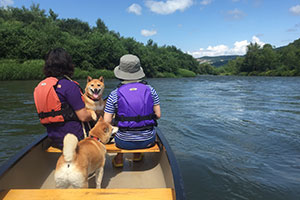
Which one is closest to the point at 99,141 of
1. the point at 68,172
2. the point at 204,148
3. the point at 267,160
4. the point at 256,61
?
the point at 68,172

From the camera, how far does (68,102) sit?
275 centimetres

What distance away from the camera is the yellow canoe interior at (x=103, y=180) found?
6.90 ft

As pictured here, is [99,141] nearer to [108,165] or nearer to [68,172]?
[68,172]

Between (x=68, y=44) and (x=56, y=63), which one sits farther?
(x=68, y=44)

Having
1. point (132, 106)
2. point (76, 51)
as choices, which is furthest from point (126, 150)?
point (76, 51)

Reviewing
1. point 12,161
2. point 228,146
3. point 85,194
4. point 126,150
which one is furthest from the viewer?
point 228,146

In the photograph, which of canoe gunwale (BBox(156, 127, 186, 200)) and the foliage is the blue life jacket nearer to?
canoe gunwale (BBox(156, 127, 186, 200))

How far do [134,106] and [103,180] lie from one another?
4.10ft

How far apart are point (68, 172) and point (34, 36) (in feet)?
132

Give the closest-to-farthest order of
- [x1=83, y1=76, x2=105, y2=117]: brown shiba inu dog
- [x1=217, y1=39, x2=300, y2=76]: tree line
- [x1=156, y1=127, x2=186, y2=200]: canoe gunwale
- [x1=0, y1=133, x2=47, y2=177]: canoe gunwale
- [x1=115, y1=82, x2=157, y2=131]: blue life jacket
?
[x1=156, y1=127, x2=186, y2=200]: canoe gunwale → [x1=0, y1=133, x2=47, y2=177]: canoe gunwale → [x1=115, y1=82, x2=157, y2=131]: blue life jacket → [x1=83, y1=76, x2=105, y2=117]: brown shiba inu dog → [x1=217, y1=39, x2=300, y2=76]: tree line

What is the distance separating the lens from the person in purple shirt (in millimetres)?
2705

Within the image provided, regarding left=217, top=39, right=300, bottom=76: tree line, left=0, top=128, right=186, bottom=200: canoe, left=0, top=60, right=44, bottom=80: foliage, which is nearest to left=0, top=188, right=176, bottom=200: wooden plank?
left=0, top=128, right=186, bottom=200: canoe

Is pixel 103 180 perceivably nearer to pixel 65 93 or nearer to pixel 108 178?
pixel 108 178

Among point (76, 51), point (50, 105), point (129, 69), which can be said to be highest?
point (76, 51)
